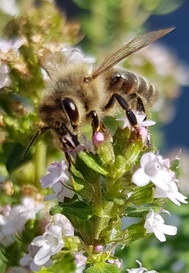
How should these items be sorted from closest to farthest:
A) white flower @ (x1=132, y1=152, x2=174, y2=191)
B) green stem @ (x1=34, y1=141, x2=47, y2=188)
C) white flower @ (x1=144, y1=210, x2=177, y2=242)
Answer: white flower @ (x1=132, y1=152, x2=174, y2=191), white flower @ (x1=144, y1=210, x2=177, y2=242), green stem @ (x1=34, y1=141, x2=47, y2=188)

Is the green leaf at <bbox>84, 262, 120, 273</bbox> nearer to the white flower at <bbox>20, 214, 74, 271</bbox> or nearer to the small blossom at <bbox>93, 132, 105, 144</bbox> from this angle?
the white flower at <bbox>20, 214, 74, 271</bbox>

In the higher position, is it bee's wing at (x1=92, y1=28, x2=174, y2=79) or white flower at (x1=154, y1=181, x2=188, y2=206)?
bee's wing at (x1=92, y1=28, x2=174, y2=79)

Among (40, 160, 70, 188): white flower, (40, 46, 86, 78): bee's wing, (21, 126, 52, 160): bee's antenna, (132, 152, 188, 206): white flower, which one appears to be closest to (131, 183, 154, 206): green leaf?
(132, 152, 188, 206): white flower

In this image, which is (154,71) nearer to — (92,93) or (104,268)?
(92,93)

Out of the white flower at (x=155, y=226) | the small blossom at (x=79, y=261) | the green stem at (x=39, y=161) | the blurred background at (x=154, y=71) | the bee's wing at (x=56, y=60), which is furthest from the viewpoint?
the blurred background at (x=154, y=71)

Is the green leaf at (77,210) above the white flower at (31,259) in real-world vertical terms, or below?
above

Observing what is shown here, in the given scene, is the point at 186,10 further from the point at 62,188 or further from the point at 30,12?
the point at 62,188

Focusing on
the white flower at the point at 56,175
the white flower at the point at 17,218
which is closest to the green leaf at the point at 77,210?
the white flower at the point at 56,175

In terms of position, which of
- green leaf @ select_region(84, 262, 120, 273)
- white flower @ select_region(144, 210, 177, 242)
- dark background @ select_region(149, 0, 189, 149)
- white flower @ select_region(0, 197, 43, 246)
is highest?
green leaf @ select_region(84, 262, 120, 273)

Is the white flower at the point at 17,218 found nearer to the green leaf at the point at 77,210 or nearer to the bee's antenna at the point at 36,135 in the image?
the bee's antenna at the point at 36,135
